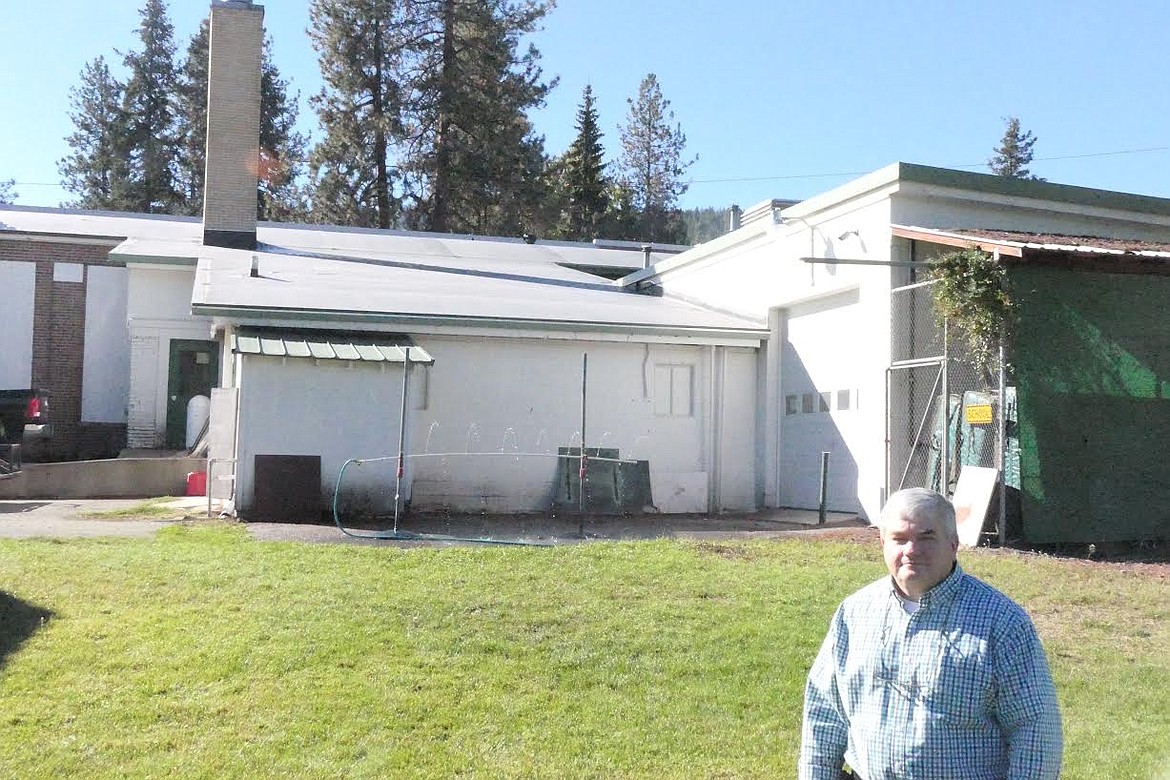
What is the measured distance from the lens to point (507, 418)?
52.5 feet

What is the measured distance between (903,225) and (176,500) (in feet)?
33.4

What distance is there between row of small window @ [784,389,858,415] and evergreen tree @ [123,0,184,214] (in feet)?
127

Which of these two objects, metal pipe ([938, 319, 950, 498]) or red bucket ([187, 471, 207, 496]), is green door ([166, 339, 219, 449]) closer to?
red bucket ([187, 471, 207, 496])

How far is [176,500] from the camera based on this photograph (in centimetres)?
1588

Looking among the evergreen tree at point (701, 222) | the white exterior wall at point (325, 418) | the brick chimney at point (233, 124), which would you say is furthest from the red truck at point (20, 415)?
the evergreen tree at point (701, 222)

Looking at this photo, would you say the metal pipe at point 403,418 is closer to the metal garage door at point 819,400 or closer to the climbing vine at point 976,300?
the metal garage door at point 819,400

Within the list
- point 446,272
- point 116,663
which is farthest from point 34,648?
point 446,272

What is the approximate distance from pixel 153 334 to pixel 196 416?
3.10 m

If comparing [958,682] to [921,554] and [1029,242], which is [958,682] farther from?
[1029,242]

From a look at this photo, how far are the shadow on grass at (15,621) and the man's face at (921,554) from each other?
580 cm

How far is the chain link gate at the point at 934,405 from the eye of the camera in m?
12.4

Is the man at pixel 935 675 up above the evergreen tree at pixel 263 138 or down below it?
below

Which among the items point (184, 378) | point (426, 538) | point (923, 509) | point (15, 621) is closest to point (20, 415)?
point (184, 378)

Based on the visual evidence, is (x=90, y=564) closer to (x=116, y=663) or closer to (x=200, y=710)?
(x=116, y=663)
